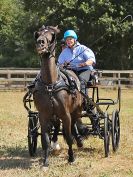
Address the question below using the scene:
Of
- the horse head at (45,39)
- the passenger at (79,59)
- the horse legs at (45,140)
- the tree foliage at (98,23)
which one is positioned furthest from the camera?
the tree foliage at (98,23)

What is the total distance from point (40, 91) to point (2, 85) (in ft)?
63.6

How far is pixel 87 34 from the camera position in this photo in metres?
35.0

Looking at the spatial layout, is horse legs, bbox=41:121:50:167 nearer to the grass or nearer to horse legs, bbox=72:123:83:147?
the grass

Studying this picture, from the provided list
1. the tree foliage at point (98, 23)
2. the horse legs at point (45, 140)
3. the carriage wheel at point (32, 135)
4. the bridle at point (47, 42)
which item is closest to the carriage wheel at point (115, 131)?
the carriage wheel at point (32, 135)

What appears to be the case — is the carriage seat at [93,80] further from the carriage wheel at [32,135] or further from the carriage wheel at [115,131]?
the carriage wheel at [32,135]

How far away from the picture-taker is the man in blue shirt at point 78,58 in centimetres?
890

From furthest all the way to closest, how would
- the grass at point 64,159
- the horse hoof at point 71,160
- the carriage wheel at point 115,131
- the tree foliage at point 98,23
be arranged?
1. the tree foliage at point 98,23
2. the carriage wheel at point 115,131
3. the horse hoof at point 71,160
4. the grass at point 64,159

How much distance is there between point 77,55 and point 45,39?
68.6 inches

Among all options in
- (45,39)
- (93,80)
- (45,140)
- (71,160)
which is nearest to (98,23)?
(93,80)

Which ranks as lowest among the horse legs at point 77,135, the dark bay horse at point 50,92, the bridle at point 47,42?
the horse legs at point 77,135

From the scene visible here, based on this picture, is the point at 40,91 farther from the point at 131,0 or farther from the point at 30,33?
the point at 30,33

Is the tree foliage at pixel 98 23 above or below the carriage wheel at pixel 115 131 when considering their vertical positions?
above

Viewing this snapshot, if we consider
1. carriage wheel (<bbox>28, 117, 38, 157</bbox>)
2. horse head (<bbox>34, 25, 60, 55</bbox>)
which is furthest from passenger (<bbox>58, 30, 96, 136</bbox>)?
horse head (<bbox>34, 25, 60, 55</bbox>)

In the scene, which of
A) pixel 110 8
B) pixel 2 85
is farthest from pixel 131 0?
pixel 2 85
